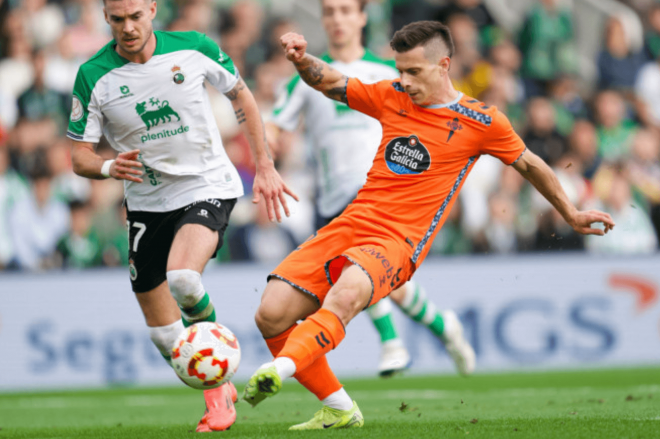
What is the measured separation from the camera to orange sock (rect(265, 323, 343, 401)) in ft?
19.3

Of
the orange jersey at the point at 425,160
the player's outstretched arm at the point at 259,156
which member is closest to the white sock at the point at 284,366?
the orange jersey at the point at 425,160

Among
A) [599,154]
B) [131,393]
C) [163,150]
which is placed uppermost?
[163,150]

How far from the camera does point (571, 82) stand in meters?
14.1

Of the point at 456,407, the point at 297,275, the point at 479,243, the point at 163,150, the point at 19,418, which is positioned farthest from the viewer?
the point at 479,243

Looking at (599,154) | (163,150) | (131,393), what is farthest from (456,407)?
(599,154)

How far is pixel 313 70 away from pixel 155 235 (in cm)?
160

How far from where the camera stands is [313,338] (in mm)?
5270

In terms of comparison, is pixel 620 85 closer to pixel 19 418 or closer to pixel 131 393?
pixel 131 393

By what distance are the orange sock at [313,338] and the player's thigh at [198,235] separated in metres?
1.08

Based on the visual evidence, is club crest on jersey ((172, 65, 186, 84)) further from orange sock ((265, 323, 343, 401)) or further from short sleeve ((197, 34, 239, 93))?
orange sock ((265, 323, 343, 401))

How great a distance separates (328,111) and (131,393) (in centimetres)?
441

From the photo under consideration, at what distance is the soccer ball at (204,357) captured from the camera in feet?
17.8

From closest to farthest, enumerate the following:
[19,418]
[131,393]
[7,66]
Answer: [19,418], [131,393], [7,66]

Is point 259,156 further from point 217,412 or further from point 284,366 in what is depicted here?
point 284,366
